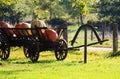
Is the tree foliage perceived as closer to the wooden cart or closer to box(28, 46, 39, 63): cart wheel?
the wooden cart

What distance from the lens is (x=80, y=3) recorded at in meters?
16.1

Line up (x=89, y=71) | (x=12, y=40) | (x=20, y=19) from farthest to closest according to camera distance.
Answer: (x=20, y=19), (x=12, y=40), (x=89, y=71)

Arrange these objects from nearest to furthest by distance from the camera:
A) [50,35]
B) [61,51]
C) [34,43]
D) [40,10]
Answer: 1. [50,35]
2. [34,43]
3. [61,51]
4. [40,10]

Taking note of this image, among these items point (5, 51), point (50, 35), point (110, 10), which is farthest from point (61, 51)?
point (110, 10)

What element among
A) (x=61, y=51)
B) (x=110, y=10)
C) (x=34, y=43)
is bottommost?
(x=110, y=10)

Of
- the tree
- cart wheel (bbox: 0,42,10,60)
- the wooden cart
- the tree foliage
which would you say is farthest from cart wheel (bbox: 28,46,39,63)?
the tree foliage

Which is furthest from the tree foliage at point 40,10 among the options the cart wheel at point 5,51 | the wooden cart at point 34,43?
the wooden cart at point 34,43

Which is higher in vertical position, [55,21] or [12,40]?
[12,40]

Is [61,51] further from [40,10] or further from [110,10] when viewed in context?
[40,10]

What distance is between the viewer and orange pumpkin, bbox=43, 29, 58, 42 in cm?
1795

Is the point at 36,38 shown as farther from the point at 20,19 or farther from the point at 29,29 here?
the point at 20,19

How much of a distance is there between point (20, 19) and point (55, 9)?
8435 mm

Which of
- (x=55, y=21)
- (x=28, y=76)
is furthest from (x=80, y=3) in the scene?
(x=55, y=21)

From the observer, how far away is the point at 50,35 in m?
18.1
